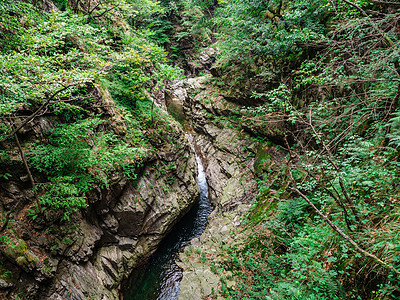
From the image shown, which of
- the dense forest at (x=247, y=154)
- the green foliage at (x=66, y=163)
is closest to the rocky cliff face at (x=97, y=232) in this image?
the dense forest at (x=247, y=154)

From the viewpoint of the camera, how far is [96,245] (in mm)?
6617

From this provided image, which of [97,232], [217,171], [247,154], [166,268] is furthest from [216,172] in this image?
[97,232]

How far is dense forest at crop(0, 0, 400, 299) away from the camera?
319 centimetres

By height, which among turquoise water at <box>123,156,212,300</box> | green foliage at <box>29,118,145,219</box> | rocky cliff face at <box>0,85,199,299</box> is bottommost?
turquoise water at <box>123,156,212,300</box>

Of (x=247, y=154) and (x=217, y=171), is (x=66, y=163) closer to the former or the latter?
(x=217, y=171)

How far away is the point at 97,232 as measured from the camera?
664 cm

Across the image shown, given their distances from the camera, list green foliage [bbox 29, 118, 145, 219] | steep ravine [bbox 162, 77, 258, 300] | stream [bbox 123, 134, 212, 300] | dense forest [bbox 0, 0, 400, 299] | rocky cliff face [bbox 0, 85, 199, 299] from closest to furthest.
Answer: dense forest [bbox 0, 0, 400, 299]
rocky cliff face [bbox 0, 85, 199, 299]
green foliage [bbox 29, 118, 145, 219]
steep ravine [bbox 162, 77, 258, 300]
stream [bbox 123, 134, 212, 300]

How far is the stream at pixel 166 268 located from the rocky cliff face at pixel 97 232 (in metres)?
0.60

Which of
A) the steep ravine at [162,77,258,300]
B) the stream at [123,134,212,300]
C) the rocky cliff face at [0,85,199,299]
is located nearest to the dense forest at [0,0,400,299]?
the rocky cliff face at [0,85,199,299]

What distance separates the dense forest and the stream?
29.8 inches

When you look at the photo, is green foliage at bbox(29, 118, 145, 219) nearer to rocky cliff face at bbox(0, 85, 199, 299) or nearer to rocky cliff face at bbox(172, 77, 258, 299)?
rocky cliff face at bbox(0, 85, 199, 299)

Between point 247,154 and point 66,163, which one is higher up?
point 66,163

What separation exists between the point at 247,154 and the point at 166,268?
7.25 meters

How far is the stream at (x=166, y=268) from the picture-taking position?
286 inches
